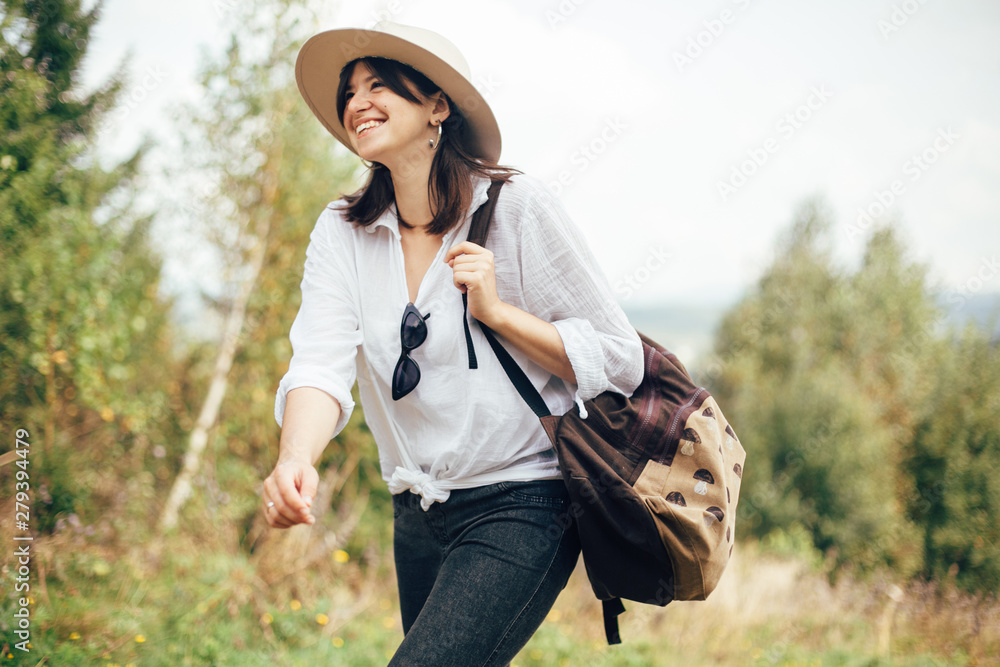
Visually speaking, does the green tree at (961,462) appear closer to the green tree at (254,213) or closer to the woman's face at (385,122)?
the green tree at (254,213)

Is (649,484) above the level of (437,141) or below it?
below

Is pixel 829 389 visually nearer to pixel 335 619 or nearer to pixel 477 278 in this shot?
pixel 335 619

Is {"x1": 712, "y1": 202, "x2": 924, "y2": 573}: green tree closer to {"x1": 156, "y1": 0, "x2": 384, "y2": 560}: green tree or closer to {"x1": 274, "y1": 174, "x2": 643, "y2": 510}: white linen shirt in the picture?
{"x1": 156, "y1": 0, "x2": 384, "y2": 560}: green tree

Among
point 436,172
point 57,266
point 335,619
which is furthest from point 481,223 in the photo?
point 335,619

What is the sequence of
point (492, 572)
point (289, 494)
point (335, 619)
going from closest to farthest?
1. point (289, 494)
2. point (492, 572)
3. point (335, 619)

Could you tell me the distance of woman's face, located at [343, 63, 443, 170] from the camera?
151cm

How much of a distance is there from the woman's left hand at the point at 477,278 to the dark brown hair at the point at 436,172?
0.56ft

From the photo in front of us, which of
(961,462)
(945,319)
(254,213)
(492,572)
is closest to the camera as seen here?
(492,572)

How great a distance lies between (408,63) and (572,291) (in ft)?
2.25

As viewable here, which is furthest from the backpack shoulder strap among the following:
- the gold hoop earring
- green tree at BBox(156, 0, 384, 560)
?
green tree at BBox(156, 0, 384, 560)

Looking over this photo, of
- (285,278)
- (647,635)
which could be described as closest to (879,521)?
(647,635)

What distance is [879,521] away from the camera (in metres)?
19.5

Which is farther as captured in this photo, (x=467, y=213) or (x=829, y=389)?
(x=829, y=389)

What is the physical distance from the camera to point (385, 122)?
1.53 m
